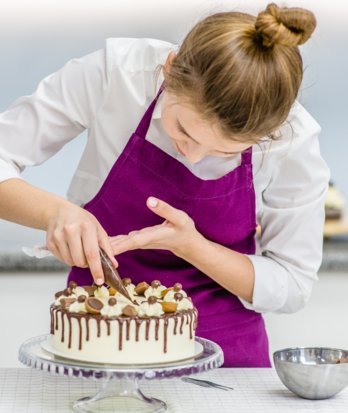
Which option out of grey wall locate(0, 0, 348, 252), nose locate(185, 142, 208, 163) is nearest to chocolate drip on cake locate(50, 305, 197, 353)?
nose locate(185, 142, 208, 163)

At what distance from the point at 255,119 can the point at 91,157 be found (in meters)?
0.48

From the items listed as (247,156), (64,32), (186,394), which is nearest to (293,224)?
(247,156)

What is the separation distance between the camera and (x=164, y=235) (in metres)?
1.65

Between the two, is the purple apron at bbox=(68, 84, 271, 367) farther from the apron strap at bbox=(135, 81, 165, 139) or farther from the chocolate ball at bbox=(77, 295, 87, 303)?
the chocolate ball at bbox=(77, 295, 87, 303)

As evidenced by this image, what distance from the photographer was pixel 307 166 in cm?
177

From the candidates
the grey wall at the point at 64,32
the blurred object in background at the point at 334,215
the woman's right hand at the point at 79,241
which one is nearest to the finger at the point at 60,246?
the woman's right hand at the point at 79,241

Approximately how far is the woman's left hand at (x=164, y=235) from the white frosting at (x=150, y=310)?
0.41 feet

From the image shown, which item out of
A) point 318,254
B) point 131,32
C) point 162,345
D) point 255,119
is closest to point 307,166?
point 318,254

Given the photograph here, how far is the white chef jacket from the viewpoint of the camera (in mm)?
1773

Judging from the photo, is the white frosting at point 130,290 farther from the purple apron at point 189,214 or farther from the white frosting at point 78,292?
the purple apron at point 189,214

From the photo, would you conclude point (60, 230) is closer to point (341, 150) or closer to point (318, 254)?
point (318, 254)

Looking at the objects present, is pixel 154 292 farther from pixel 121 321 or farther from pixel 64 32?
pixel 64 32

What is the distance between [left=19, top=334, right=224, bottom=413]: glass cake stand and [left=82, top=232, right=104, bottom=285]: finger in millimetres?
147

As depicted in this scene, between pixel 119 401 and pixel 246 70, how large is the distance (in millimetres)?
567
